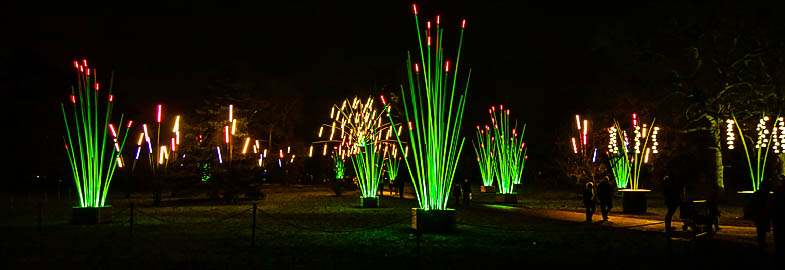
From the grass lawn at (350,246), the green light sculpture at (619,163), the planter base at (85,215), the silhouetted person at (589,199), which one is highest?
the green light sculpture at (619,163)

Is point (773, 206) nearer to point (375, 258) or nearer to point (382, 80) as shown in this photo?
point (375, 258)

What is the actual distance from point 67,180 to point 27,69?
970 cm

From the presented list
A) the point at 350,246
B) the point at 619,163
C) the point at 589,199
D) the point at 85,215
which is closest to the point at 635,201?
the point at 589,199

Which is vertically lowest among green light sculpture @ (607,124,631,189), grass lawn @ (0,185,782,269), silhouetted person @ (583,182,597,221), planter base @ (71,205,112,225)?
grass lawn @ (0,185,782,269)

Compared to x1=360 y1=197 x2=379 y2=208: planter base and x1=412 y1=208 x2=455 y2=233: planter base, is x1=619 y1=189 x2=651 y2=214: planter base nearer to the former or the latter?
x1=412 y1=208 x2=455 y2=233: planter base

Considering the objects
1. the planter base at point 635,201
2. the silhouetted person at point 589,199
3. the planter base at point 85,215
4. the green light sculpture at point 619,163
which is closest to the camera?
the planter base at point 85,215

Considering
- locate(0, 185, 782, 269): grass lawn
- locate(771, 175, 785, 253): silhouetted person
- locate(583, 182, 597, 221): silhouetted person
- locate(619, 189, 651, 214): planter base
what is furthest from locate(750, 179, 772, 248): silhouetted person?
locate(619, 189, 651, 214): planter base

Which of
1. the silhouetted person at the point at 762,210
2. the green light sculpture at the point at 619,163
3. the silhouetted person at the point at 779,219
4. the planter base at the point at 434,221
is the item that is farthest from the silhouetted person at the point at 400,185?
the silhouetted person at the point at 779,219

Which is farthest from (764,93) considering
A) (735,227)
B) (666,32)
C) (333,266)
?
(333,266)

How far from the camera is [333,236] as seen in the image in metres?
14.0

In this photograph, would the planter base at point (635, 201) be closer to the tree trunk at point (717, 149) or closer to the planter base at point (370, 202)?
the planter base at point (370, 202)

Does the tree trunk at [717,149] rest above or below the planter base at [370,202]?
above

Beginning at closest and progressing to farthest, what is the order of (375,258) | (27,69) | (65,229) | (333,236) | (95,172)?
(375,258)
(333,236)
(65,229)
(95,172)
(27,69)

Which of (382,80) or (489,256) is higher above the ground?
(382,80)
